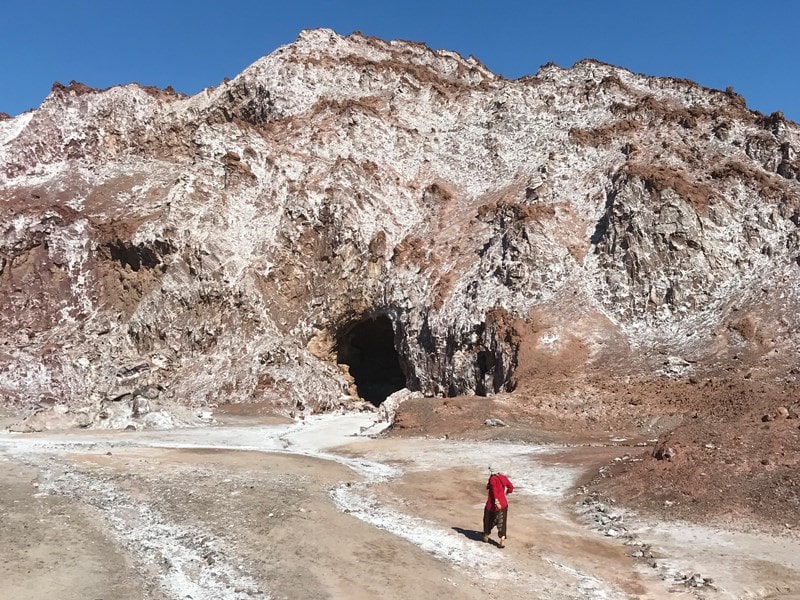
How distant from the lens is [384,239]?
161 ft

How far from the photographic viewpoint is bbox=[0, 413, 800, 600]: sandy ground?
10.1 metres

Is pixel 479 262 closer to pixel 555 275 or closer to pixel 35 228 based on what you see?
pixel 555 275

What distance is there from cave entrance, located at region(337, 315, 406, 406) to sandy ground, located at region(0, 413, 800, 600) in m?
28.4

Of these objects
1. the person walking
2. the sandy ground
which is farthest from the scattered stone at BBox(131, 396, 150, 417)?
the person walking

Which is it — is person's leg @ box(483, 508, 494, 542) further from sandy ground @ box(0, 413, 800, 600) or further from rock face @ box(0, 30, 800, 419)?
rock face @ box(0, 30, 800, 419)

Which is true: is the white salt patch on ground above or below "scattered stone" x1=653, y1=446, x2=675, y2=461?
below

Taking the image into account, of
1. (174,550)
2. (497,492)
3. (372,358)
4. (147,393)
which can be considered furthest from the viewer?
(372,358)

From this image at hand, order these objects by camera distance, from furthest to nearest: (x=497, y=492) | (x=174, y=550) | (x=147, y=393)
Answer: (x=147, y=393) → (x=497, y=492) → (x=174, y=550)

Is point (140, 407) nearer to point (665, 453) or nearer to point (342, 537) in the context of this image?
point (342, 537)

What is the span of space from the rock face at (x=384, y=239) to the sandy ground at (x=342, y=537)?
17007 mm

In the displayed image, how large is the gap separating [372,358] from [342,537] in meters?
42.4

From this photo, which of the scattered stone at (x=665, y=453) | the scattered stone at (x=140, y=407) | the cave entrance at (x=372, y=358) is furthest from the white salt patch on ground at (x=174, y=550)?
the cave entrance at (x=372, y=358)

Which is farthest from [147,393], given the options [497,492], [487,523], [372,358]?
[497,492]

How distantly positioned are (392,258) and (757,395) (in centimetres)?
2837
